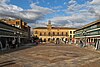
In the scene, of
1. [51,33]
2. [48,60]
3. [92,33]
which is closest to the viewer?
[48,60]

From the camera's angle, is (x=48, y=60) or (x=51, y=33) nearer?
(x=48, y=60)

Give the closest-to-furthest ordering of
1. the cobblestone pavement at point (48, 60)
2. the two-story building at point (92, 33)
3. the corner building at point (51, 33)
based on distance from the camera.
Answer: the cobblestone pavement at point (48, 60)
the two-story building at point (92, 33)
the corner building at point (51, 33)

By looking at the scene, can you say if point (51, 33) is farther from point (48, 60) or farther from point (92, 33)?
point (48, 60)

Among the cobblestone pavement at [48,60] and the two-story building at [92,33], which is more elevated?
the two-story building at [92,33]

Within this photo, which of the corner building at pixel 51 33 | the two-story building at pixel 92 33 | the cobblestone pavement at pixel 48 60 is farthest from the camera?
the corner building at pixel 51 33

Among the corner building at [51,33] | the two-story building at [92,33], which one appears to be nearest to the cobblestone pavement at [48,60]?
the two-story building at [92,33]

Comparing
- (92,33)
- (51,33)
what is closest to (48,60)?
(92,33)

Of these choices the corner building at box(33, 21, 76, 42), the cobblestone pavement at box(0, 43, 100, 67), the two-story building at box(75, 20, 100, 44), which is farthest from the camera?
the corner building at box(33, 21, 76, 42)

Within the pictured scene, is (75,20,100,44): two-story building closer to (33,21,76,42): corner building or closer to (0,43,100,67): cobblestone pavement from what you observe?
(0,43,100,67): cobblestone pavement

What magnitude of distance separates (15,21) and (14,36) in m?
22.9

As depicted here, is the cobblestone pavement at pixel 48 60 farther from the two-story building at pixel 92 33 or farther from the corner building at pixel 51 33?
the corner building at pixel 51 33

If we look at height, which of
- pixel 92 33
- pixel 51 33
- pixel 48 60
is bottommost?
pixel 48 60

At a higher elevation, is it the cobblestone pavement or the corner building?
the corner building

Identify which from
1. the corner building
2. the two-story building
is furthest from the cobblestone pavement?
the corner building
